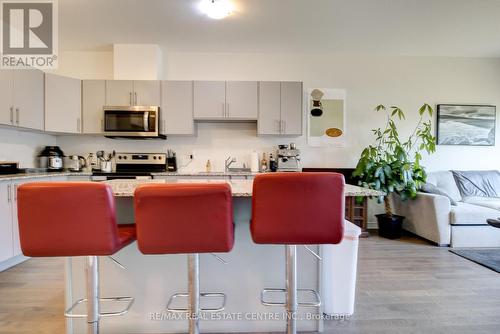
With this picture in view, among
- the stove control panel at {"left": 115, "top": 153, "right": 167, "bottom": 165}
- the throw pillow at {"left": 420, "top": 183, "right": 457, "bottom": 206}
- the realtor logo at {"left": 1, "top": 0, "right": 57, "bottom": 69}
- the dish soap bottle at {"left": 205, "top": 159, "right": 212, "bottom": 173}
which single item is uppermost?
the realtor logo at {"left": 1, "top": 0, "right": 57, "bottom": 69}

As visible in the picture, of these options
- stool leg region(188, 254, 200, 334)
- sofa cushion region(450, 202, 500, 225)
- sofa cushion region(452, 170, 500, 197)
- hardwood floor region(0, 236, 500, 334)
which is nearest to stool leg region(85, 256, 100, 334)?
stool leg region(188, 254, 200, 334)

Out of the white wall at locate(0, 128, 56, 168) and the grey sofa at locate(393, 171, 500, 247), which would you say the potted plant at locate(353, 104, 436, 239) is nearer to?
the grey sofa at locate(393, 171, 500, 247)

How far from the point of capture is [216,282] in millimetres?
1659

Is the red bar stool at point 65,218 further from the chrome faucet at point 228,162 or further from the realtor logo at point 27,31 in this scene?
the chrome faucet at point 228,162

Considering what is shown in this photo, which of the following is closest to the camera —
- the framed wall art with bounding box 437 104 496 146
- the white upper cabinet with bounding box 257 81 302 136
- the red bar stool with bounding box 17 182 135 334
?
the red bar stool with bounding box 17 182 135 334

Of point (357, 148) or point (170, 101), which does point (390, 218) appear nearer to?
point (357, 148)

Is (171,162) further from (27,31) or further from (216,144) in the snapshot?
(27,31)

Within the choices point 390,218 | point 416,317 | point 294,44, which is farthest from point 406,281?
point 294,44

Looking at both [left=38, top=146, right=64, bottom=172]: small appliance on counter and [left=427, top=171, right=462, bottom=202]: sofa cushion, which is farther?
[left=427, top=171, right=462, bottom=202]: sofa cushion

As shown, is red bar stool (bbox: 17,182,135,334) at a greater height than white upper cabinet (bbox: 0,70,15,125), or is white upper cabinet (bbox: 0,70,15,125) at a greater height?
white upper cabinet (bbox: 0,70,15,125)

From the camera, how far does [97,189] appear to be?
3.61 ft

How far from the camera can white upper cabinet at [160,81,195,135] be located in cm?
356

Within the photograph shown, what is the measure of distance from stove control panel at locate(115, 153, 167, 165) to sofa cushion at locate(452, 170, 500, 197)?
4.38 m

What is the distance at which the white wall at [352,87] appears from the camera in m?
3.95
